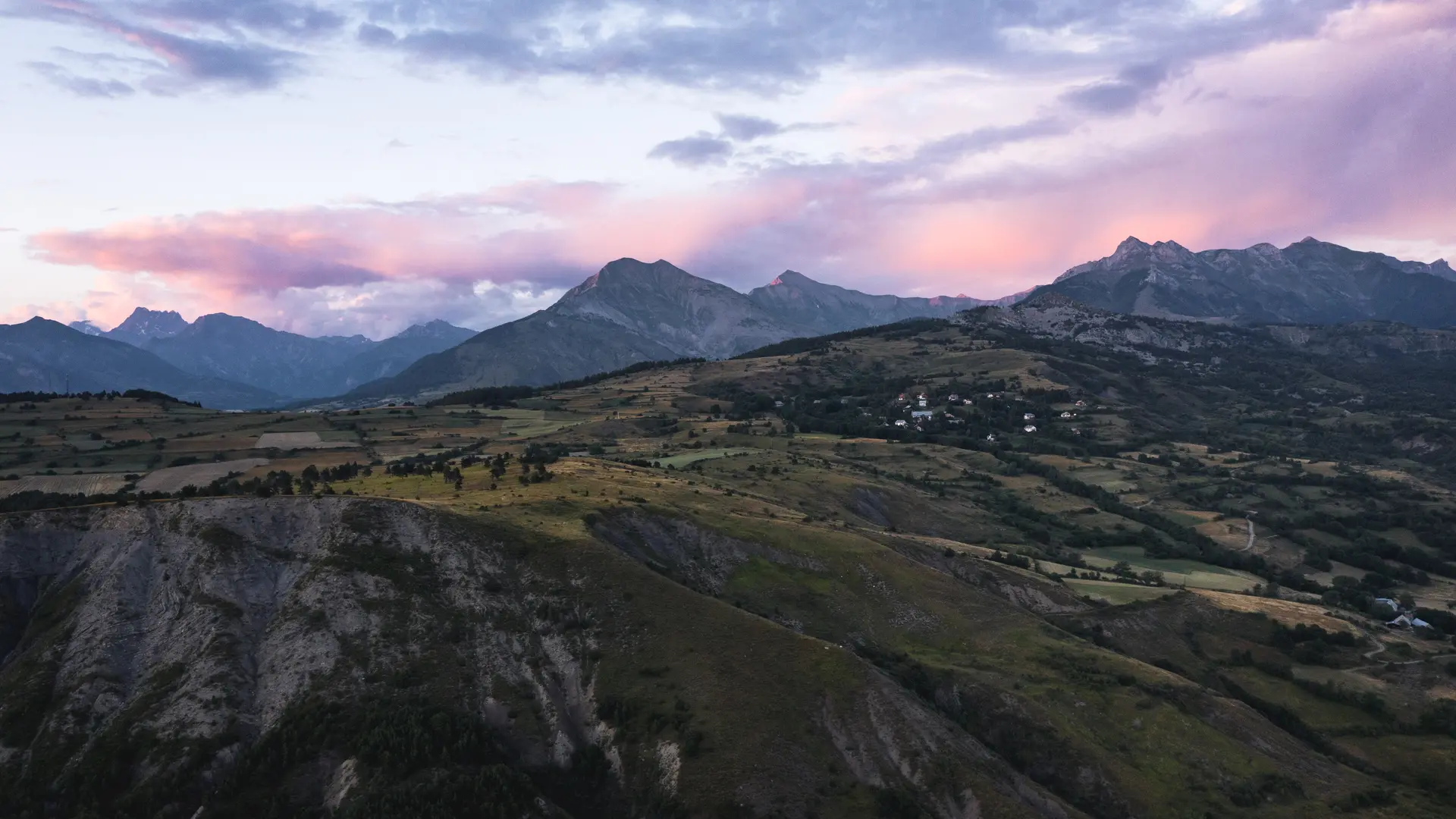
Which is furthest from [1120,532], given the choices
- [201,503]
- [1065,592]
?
[201,503]

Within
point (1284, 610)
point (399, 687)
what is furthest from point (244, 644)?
point (1284, 610)

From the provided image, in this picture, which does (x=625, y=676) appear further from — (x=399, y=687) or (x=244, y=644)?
(x=244, y=644)

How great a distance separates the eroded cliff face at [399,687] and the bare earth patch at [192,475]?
64118 mm

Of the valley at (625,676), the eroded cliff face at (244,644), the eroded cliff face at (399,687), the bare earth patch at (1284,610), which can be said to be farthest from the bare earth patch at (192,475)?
the bare earth patch at (1284,610)

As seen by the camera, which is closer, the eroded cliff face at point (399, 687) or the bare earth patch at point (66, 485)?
the eroded cliff face at point (399, 687)

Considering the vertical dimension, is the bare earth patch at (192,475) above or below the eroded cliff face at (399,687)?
above

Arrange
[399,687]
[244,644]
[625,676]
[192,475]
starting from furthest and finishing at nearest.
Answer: [192,475]
[625,676]
[244,644]
[399,687]

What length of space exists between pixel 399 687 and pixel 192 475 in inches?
4521

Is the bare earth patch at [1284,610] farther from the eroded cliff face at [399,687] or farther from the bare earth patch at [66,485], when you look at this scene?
the bare earth patch at [66,485]

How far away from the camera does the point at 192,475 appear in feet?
530

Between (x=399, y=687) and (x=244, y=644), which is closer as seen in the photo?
(x=399, y=687)

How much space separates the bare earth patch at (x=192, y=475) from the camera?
480ft

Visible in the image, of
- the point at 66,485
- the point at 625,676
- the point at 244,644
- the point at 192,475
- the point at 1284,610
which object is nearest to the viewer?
the point at 244,644

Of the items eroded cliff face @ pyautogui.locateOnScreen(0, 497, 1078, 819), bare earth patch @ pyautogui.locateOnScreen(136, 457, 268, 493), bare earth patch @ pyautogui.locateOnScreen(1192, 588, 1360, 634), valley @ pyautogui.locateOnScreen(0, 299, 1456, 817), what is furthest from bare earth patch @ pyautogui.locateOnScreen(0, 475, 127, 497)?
bare earth patch @ pyautogui.locateOnScreen(1192, 588, 1360, 634)
